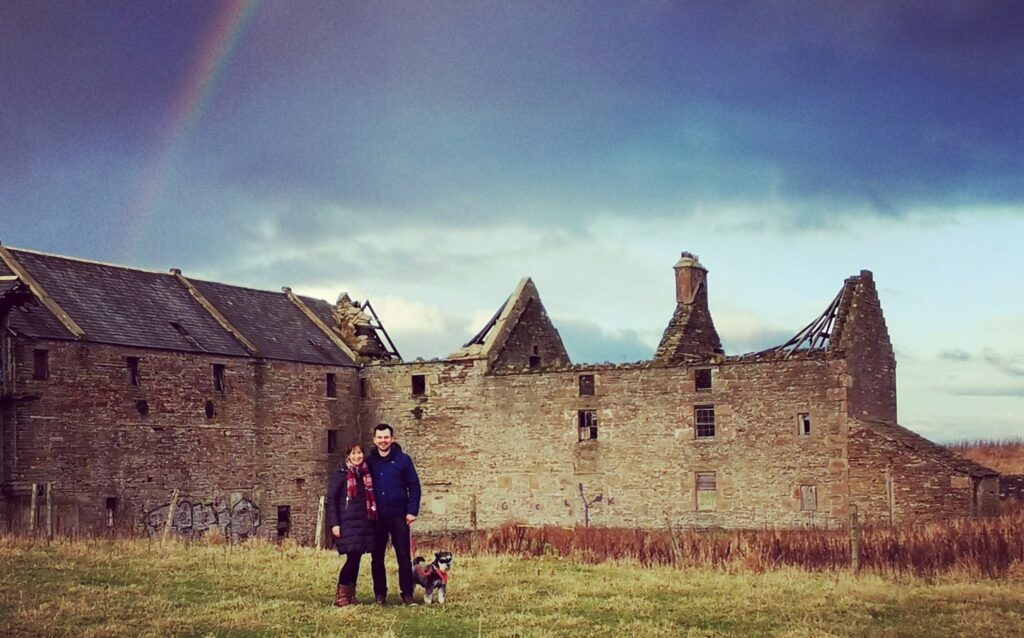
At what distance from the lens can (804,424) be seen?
37.3 metres

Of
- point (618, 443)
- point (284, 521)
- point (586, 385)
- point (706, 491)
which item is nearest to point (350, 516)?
point (706, 491)

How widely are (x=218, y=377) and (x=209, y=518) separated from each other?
15.6 ft

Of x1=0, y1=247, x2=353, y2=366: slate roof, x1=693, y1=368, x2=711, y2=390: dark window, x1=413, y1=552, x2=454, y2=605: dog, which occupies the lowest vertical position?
x1=413, y1=552, x2=454, y2=605: dog

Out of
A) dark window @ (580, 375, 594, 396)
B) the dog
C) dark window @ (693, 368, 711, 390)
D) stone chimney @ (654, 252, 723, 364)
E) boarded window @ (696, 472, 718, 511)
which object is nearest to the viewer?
the dog

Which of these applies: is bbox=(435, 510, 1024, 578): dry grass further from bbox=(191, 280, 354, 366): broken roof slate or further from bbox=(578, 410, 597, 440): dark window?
bbox=(191, 280, 354, 366): broken roof slate

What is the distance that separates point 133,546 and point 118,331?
51.6ft

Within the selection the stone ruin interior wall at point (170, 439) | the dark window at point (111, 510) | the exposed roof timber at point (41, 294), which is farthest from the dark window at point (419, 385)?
the exposed roof timber at point (41, 294)

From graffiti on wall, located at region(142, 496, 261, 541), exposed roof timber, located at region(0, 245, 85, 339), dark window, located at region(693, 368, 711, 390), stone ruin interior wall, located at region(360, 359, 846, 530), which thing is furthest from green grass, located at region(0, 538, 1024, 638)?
dark window, located at region(693, 368, 711, 390)

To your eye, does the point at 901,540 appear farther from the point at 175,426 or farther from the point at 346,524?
the point at 175,426

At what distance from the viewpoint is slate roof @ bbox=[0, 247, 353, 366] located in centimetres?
3625

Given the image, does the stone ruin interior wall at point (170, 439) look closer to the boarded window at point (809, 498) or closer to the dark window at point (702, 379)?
the dark window at point (702, 379)

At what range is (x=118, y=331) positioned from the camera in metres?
36.8

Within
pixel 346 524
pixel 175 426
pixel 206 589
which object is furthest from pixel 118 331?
pixel 346 524

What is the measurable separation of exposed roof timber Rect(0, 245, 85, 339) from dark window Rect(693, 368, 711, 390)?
19.5 metres
